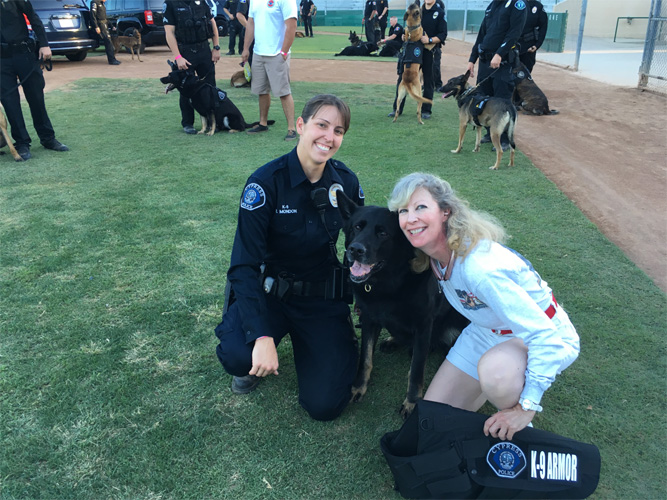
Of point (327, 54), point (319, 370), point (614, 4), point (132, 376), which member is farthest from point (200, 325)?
point (614, 4)

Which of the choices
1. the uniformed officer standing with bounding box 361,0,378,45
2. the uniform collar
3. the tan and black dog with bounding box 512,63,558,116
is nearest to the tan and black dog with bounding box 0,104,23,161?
the uniform collar

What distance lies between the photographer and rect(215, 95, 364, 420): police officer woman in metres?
2.24

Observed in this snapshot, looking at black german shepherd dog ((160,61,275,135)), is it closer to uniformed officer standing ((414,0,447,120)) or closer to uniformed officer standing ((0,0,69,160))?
uniformed officer standing ((0,0,69,160))

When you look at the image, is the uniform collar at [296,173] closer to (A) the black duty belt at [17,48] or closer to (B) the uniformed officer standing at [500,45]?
(B) the uniformed officer standing at [500,45]

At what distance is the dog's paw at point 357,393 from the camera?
2434mm

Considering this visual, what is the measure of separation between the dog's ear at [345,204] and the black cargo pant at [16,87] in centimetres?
553

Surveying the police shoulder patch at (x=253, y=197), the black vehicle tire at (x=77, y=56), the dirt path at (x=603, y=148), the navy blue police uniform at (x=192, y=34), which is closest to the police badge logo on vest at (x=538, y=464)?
the police shoulder patch at (x=253, y=197)

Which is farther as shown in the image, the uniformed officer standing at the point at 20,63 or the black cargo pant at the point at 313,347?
the uniformed officer standing at the point at 20,63

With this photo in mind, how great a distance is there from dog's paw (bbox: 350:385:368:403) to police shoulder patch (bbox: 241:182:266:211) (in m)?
1.07

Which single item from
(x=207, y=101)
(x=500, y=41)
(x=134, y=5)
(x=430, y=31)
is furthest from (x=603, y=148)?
(x=134, y=5)

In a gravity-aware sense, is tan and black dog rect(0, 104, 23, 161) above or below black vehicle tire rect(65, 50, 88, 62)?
below

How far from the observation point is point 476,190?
5.14 m

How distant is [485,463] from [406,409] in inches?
23.8

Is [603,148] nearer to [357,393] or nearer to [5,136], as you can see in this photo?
[357,393]
